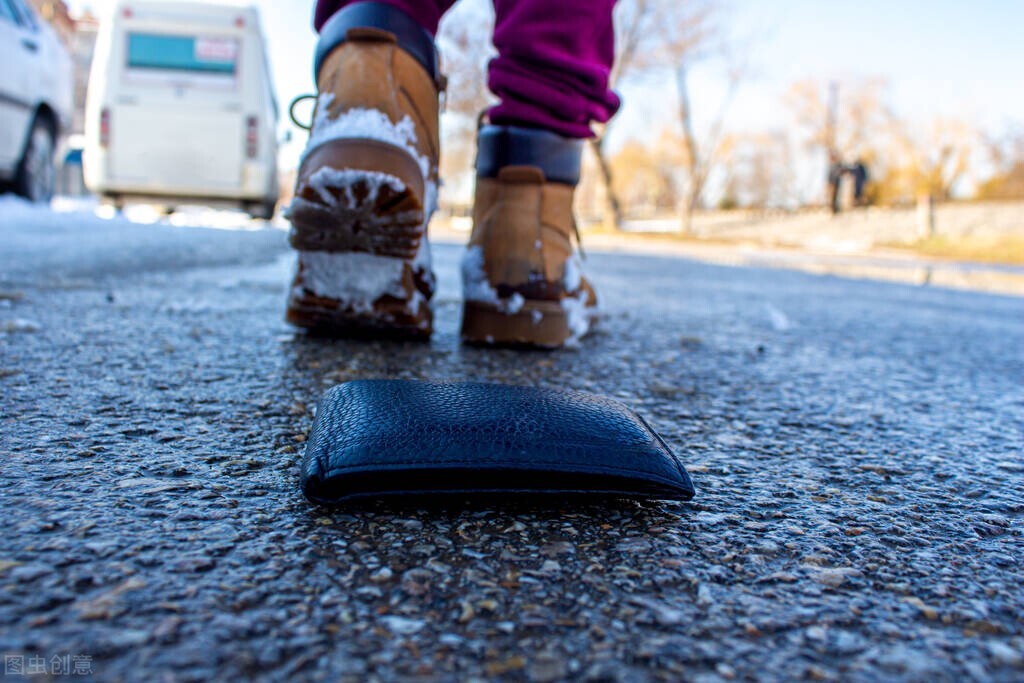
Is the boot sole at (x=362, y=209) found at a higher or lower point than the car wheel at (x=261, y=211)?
lower

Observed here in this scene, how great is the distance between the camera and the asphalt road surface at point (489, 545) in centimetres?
44

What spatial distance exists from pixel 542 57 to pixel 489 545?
1.06 metres

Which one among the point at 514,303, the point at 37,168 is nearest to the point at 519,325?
the point at 514,303

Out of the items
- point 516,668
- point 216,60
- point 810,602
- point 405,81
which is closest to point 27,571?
point 516,668

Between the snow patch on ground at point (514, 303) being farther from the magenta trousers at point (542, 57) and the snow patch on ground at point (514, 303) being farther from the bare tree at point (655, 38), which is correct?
the bare tree at point (655, 38)

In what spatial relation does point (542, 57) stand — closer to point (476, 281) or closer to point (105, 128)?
point (476, 281)

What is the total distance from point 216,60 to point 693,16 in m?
12.7

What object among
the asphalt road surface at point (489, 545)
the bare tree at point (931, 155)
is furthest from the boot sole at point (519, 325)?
the bare tree at point (931, 155)

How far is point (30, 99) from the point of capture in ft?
17.4

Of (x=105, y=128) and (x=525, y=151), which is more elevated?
(x=105, y=128)

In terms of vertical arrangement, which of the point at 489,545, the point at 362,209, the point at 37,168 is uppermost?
the point at 37,168

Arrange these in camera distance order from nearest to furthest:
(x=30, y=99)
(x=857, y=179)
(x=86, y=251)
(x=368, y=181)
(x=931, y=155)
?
(x=368, y=181) → (x=86, y=251) → (x=30, y=99) → (x=857, y=179) → (x=931, y=155)

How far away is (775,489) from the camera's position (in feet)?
2.42

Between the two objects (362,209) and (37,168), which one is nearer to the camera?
(362,209)
